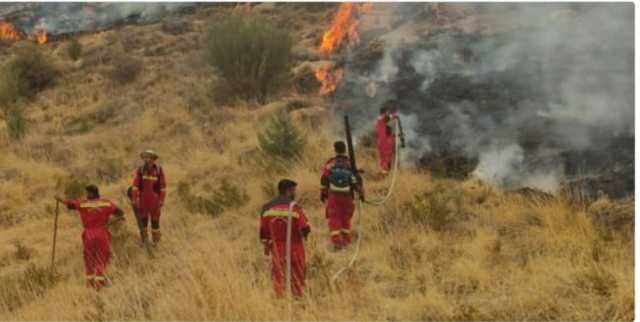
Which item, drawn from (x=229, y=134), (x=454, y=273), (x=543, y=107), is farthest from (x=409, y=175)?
(x=229, y=134)

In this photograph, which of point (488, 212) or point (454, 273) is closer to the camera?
point (454, 273)

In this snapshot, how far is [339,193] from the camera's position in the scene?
8.05 m

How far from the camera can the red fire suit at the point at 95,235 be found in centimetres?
761

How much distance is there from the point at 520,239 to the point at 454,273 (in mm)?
1431

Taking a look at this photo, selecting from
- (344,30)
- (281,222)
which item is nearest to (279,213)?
(281,222)

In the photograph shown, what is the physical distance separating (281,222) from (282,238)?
0.17 meters

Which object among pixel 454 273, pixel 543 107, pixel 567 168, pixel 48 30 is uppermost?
pixel 48 30

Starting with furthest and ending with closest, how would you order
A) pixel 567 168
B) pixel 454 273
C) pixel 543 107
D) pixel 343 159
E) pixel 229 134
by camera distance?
1. pixel 229 134
2. pixel 543 107
3. pixel 567 168
4. pixel 343 159
5. pixel 454 273

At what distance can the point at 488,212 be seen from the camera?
8750mm

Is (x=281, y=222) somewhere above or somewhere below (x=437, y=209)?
above

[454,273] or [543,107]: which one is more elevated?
[543,107]

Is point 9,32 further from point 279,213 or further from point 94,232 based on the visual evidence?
point 279,213

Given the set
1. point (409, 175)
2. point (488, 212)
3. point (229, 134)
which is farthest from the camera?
point (229, 134)

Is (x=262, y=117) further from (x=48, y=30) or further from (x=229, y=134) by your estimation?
(x=48, y=30)
